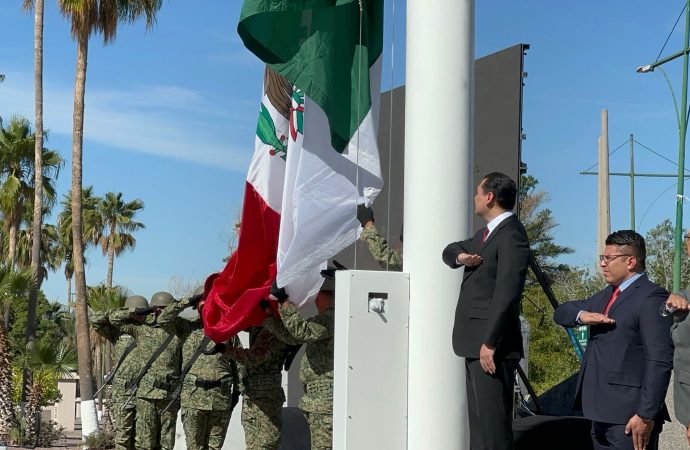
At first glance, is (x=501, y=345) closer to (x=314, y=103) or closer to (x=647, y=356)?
(x=647, y=356)

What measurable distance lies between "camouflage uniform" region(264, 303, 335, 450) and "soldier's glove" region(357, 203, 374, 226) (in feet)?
2.42

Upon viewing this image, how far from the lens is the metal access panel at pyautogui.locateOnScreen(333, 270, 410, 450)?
5316 mm

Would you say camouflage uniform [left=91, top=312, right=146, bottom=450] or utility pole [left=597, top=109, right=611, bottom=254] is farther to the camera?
utility pole [left=597, top=109, right=611, bottom=254]

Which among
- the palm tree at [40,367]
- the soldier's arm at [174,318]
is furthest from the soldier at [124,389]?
the palm tree at [40,367]

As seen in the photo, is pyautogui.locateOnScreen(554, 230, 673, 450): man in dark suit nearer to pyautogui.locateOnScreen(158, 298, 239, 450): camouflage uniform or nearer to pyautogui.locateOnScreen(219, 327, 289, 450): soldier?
pyautogui.locateOnScreen(219, 327, 289, 450): soldier

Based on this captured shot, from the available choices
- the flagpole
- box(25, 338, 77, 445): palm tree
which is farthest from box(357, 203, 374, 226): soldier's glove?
box(25, 338, 77, 445): palm tree

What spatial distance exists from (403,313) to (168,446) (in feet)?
14.0

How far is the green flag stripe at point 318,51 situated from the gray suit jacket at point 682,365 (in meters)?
2.42

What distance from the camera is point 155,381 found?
8.84 metres

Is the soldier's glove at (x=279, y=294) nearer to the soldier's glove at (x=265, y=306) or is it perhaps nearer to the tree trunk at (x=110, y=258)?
the soldier's glove at (x=265, y=306)

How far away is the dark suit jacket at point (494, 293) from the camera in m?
4.59

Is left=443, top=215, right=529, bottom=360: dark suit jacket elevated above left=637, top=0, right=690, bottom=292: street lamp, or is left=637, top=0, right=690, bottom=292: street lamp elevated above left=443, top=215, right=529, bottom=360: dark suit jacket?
left=637, top=0, right=690, bottom=292: street lamp

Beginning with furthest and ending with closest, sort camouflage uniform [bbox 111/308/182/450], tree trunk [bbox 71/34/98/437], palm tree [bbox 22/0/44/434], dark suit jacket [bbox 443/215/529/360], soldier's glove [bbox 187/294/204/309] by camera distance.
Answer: palm tree [bbox 22/0/44/434]
tree trunk [bbox 71/34/98/437]
camouflage uniform [bbox 111/308/182/450]
soldier's glove [bbox 187/294/204/309]
dark suit jacket [bbox 443/215/529/360]

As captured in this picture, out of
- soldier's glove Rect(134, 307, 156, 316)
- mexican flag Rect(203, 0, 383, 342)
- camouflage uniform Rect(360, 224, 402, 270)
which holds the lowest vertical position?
soldier's glove Rect(134, 307, 156, 316)
